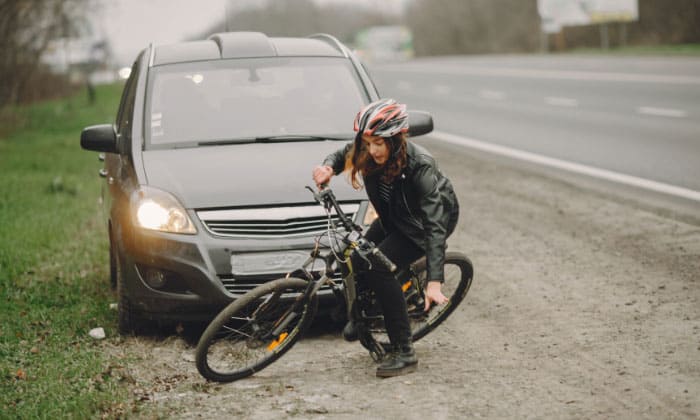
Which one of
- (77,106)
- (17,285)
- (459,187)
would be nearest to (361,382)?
(17,285)

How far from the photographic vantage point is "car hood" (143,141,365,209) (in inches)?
251

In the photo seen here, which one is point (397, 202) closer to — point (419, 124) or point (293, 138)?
point (419, 124)

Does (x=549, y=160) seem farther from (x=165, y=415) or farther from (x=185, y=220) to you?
(x=165, y=415)

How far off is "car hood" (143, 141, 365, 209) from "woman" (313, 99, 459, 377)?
0.78 meters

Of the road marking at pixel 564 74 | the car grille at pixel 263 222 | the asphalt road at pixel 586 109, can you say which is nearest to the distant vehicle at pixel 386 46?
the road marking at pixel 564 74

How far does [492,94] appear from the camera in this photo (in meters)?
25.7

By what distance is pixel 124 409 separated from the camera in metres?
5.21

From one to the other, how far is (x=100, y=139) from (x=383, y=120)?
2725 mm

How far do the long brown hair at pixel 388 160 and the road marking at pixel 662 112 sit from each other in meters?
13.6

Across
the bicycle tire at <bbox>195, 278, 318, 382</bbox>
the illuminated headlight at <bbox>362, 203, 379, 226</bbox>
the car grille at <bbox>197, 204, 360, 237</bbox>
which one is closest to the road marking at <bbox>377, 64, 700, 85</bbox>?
the illuminated headlight at <bbox>362, 203, 379, 226</bbox>

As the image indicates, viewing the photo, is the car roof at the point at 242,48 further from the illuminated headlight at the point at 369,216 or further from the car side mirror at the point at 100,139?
the illuminated headlight at the point at 369,216

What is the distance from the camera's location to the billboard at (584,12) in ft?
160

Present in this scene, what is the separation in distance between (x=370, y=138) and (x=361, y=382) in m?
1.33

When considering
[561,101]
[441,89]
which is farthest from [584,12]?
[561,101]
